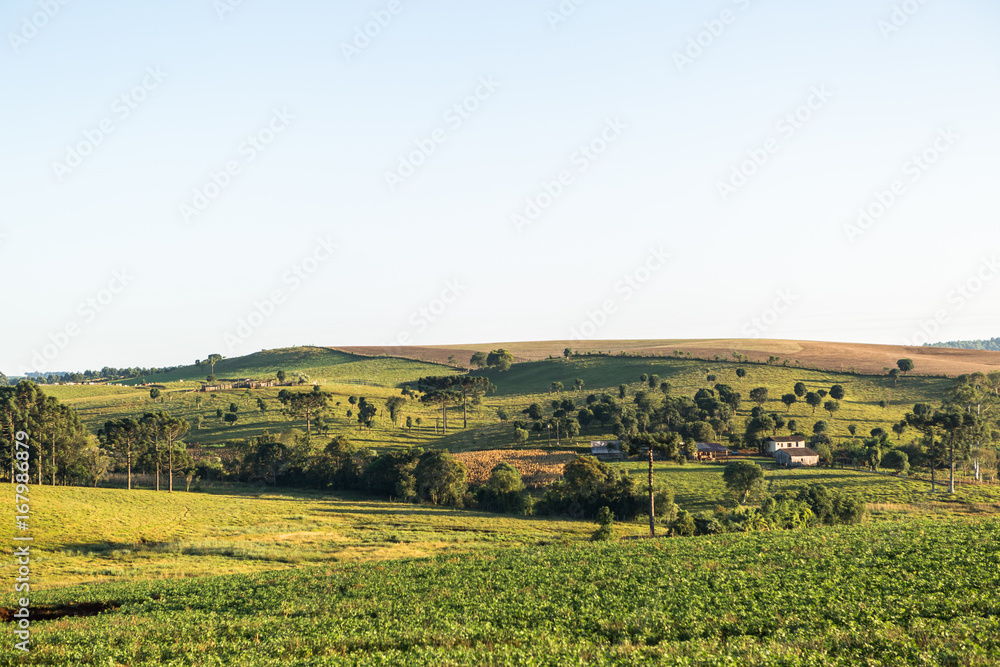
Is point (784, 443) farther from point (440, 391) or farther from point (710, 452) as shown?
point (440, 391)

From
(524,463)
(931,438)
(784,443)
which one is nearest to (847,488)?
(784,443)

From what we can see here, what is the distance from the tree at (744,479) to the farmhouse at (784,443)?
30155mm

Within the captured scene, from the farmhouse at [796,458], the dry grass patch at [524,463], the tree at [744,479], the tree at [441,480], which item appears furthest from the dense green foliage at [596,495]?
the farmhouse at [796,458]

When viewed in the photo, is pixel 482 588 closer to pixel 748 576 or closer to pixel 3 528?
pixel 748 576

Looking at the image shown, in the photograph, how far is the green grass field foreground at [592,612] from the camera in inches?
792

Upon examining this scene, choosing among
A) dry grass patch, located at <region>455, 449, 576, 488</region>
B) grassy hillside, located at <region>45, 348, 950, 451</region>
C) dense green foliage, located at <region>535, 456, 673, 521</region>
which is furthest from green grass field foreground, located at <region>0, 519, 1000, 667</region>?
grassy hillside, located at <region>45, 348, 950, 451</region>

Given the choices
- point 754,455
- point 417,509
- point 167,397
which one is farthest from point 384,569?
point 167,397

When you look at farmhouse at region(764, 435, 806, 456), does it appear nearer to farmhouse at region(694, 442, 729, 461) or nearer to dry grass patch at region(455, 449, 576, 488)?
farmhouse at region(694, 442, 729, 461)

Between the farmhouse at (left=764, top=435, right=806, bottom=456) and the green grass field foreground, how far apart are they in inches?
3007

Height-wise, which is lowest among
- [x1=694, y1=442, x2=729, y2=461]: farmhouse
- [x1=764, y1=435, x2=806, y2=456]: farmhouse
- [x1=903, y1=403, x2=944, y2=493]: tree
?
[x1=694, y1=442, x2=729, y2=461]: farmhouse

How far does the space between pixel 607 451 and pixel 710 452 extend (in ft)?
59.3

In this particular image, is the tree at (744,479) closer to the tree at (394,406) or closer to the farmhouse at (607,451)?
the farmhouse at (607,451)

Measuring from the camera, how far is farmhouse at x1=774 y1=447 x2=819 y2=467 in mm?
108956

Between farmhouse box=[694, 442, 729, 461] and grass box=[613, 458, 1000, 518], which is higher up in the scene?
farmhouse box=[694, 442, 729, 461]
